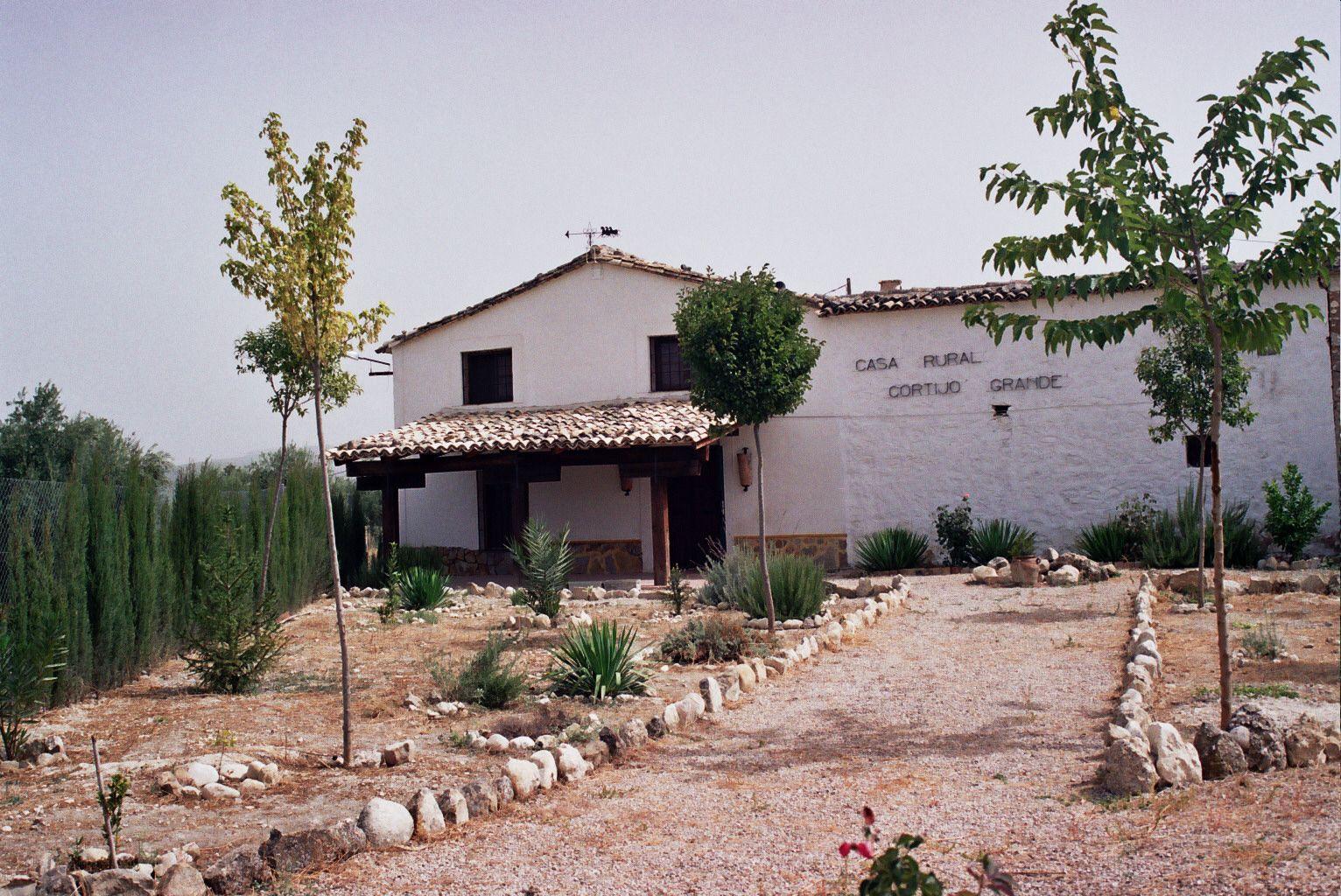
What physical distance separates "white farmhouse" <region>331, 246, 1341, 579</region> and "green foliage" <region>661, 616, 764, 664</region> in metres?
6.57

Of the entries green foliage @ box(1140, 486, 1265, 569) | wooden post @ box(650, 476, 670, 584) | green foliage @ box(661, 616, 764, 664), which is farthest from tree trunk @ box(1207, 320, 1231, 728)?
wooden post @ box(650, 476, 670, 584)

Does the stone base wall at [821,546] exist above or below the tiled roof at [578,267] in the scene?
below

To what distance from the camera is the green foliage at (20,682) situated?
22.2 ft

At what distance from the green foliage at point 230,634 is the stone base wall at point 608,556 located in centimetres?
1127

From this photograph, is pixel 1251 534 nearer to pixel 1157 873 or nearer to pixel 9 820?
pixel 1157 873

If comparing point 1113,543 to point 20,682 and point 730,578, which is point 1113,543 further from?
point 20,682

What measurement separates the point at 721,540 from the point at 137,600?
11941mm

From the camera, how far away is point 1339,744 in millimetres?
5203

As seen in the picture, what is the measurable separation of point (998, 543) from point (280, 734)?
Answer: 13538mm

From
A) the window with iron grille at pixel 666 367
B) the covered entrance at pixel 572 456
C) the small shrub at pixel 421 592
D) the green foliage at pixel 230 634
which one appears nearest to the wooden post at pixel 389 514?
the covered entrance at pixel 572 456

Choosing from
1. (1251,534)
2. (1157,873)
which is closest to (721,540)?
(1251,534)

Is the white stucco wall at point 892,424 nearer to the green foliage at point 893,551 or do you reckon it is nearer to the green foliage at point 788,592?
the green foliage at point 893,551

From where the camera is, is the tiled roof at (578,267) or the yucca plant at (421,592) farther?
the tiled roof at (578,267)

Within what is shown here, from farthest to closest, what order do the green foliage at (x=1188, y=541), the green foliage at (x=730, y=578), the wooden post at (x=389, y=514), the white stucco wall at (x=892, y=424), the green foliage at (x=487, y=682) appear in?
the wooden post at (x=389, y=514)
the white stucco wall at (x=892, y=424)
the green foliage at (x=1188, y=541)
the green foliage at (x=730, y=578)
the green foliage at (x=487, y=682)
